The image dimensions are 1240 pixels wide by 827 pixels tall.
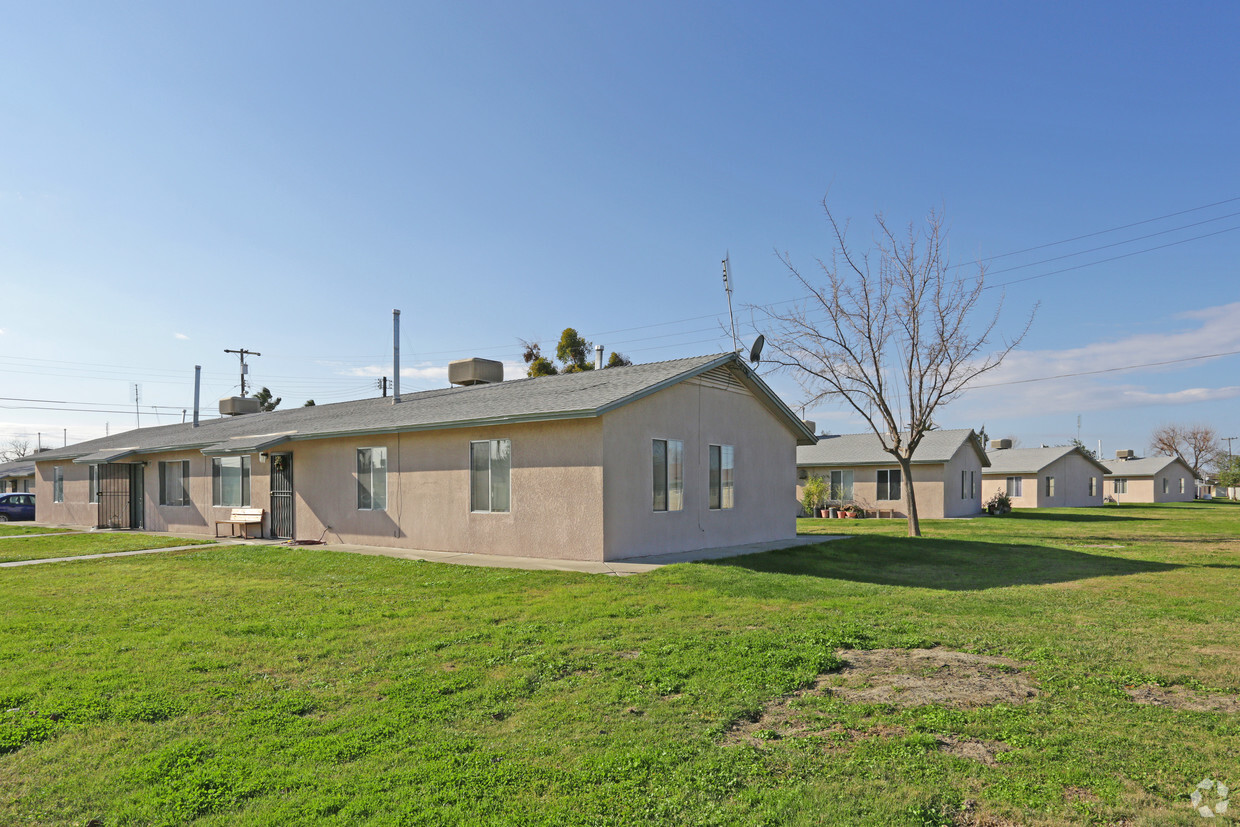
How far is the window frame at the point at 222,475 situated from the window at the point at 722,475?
1264cm

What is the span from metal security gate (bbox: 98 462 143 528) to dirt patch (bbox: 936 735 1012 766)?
26.6 meters

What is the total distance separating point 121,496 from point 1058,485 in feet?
162

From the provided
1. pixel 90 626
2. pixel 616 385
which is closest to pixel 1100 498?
pixel 616 385

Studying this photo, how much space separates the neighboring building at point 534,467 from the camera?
14156 mm

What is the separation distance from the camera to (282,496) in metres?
20.0

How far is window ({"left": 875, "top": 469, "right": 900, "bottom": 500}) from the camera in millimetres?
34906

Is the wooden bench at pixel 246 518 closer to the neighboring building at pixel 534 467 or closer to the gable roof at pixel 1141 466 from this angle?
the neighboring building at pixel 534 467

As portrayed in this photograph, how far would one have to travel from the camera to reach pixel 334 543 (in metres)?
18.3

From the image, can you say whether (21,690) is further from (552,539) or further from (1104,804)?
(552,539)

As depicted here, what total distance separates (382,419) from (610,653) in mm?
12506

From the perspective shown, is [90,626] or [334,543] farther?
[334,543]

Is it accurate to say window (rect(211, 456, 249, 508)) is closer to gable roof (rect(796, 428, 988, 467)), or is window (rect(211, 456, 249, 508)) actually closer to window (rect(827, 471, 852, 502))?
gable roof (rect(796, 428, 988, 467))

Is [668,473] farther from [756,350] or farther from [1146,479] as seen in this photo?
[1146,479]

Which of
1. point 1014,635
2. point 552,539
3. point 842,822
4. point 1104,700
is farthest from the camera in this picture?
point 552,539
